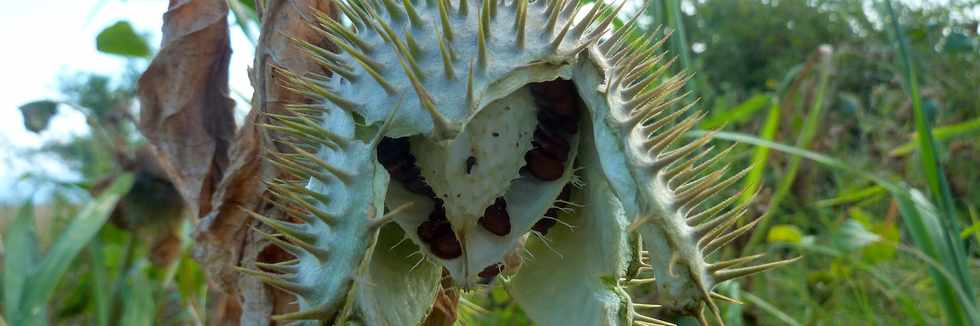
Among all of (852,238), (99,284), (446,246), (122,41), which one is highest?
(122,41)

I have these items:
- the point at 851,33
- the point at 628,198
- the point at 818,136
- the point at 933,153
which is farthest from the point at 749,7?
the point at 628,198

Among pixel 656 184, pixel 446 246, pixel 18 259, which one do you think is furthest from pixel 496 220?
pixel 18 259

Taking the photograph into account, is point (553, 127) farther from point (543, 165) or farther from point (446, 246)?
point (446, 246)

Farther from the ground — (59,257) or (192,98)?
(192,98)

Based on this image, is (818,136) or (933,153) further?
(818,136)

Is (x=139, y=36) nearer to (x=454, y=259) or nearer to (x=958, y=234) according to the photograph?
(x=454, y=259)

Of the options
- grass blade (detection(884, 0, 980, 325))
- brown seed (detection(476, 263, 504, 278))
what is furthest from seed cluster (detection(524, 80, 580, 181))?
grass blade (detection(884, 0, 980, 325))
